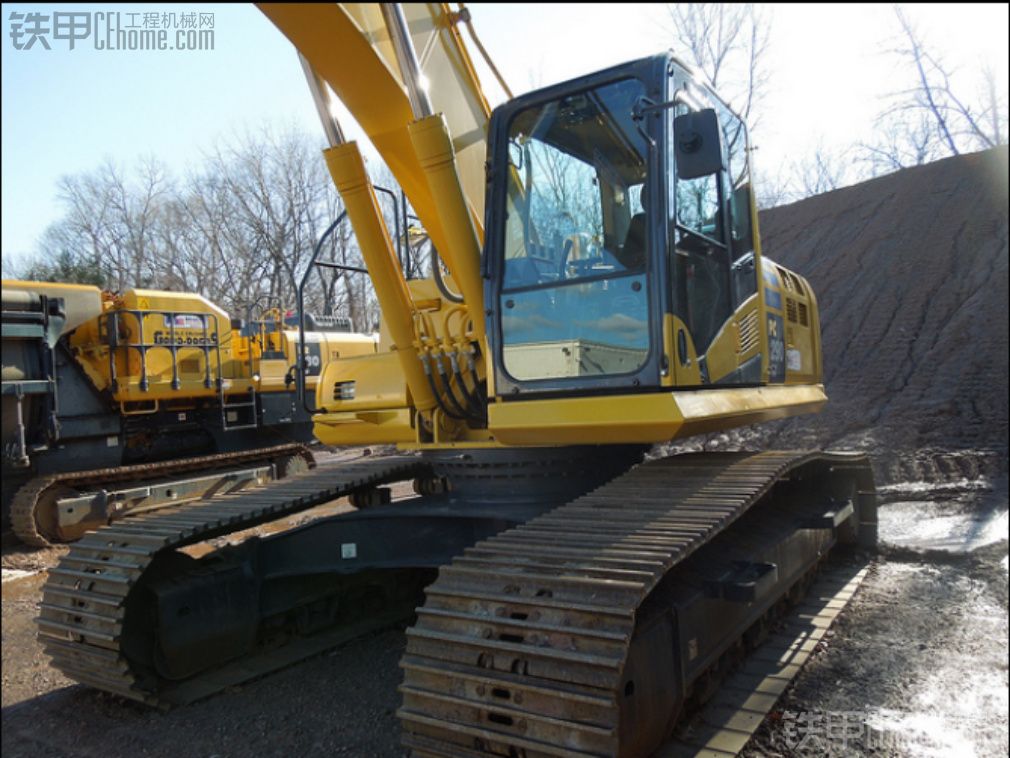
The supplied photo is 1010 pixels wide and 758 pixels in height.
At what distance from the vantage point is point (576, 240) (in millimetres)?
3539

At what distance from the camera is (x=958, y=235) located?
15.6 metres

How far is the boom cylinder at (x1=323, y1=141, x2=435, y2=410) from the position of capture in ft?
13.1

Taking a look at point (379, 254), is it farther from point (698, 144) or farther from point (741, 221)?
point (741, 221)

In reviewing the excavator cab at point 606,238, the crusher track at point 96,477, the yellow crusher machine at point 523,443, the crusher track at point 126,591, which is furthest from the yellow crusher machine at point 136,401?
the excavator cab at point 606,238

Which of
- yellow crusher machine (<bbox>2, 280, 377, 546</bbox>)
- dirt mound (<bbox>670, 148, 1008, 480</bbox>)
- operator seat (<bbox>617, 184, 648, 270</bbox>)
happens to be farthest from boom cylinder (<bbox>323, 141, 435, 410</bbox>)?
dirt mound (<bbox>670, 148, 1008, 480</bbox>)

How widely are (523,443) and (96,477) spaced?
23.0 feet

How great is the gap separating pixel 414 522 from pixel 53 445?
6476 millimetres

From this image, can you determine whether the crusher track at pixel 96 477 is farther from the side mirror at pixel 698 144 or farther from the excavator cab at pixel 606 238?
the side mirror at pixel 698 144

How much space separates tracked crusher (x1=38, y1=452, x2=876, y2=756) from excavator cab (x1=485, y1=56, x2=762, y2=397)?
2.03ft

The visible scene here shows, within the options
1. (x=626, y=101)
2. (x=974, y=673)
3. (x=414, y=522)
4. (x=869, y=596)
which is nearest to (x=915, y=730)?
(x=974, y=673)

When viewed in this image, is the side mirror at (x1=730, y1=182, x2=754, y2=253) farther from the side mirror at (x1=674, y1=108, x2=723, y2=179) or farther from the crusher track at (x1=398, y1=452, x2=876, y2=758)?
the crusher track at (x1=398, y1=452, x2=876, y2=758)

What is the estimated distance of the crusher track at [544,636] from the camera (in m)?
2.29

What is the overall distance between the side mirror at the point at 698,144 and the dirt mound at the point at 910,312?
22.0ft

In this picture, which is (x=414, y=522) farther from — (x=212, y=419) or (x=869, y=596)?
(x=212, y=419)
